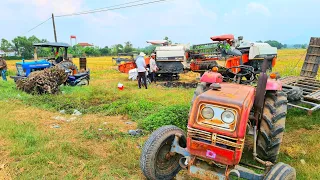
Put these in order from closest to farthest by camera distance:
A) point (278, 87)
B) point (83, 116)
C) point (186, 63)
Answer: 1. point (278, 87)
2. point (83, 116)
3. point (186, 63)

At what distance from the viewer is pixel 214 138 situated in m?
2.63

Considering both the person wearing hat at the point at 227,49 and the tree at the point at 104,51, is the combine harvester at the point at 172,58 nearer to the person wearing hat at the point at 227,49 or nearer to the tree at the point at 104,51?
the person wearing hat at the point at 227,49

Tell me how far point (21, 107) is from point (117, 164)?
171 inches

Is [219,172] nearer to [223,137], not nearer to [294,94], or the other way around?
[223,137]

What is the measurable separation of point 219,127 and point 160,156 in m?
1.08

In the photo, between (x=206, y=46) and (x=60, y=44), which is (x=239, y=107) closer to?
(x=206, y=46)

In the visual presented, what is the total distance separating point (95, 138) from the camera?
4773 mm

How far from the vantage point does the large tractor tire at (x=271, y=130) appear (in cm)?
343

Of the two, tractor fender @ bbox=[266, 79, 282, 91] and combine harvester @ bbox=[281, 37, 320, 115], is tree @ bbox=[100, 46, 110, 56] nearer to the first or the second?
combine harvester @ bbox=[281, 37, 320, 115]

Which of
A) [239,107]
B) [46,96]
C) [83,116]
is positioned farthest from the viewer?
[46,96]

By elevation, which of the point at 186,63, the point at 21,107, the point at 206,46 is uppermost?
the point at 206,46

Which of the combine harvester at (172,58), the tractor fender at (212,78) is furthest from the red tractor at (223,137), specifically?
the combine harvester at (172,58)

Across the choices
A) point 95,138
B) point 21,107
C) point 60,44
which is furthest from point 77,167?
point 60,44

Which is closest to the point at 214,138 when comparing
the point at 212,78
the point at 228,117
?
the point at 228,117
